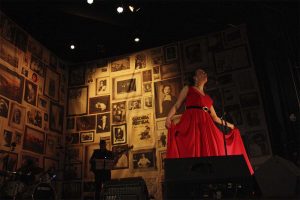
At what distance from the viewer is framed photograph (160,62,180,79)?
20.6 feet

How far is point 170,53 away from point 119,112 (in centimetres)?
164

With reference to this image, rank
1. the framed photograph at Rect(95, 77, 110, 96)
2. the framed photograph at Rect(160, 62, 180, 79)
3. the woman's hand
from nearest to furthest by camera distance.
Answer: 1. the woman's hand
2. the framed photograph at Rect(160, 62, 180, 79)
3. the framed photograph at Rect(95, 77, 110, 96)

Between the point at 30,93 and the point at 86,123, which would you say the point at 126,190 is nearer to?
the point at 30,93

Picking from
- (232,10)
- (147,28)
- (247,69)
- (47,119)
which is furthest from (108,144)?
(232,10)

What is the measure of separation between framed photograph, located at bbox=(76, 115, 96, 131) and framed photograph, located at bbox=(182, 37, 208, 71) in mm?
2254

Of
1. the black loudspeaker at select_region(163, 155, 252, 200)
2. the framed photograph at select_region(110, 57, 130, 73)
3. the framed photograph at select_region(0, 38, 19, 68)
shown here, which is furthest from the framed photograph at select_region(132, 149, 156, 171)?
the black loudspeaker at select_region(163, 155, 252, 200)

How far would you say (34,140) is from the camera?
5.86 meters

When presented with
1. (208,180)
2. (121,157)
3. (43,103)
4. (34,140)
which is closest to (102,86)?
(43,103)

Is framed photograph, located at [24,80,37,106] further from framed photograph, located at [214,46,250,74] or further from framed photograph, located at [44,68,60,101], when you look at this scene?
framed photograph, located at [214,46,250,74]

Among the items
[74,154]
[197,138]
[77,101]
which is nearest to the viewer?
[197,138]

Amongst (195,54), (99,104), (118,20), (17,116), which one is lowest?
(17,116)

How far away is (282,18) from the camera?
4910 mm

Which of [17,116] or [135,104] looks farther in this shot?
[135,104]

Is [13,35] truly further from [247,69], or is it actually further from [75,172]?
[247,69]
